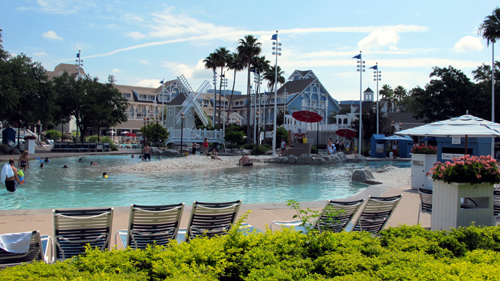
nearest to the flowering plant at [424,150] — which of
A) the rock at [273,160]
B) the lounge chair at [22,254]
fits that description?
the lounge chair at [22,254]

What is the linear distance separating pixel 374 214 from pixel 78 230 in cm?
454

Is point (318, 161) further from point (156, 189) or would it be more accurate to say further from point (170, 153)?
point (156, 189)

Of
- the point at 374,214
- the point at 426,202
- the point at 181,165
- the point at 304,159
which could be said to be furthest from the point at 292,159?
the point at 374,214

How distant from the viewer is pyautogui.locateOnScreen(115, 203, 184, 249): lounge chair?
510 centimetres

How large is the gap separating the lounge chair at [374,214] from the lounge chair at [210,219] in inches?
81.9

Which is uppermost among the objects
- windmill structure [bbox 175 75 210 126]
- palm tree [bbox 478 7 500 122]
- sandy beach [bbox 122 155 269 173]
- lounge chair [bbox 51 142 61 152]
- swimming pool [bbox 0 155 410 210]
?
palm tree [bbox 478 7 500 122]

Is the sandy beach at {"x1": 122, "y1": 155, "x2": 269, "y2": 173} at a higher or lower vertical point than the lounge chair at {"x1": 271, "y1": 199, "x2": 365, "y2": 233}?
lower

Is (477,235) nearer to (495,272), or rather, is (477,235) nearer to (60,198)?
(495,272)

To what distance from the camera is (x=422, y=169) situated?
12.7 metres

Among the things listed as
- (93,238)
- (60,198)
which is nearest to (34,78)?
(60,198)

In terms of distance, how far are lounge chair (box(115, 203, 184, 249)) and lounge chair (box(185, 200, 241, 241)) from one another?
233 millimetres

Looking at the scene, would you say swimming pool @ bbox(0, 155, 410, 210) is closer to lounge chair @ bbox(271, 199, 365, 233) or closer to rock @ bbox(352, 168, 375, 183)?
rock @ bbox(352, 168, 375, 183)

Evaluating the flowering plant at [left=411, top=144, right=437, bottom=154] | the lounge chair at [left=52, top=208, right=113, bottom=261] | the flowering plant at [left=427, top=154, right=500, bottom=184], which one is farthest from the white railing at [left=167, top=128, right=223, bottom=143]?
the lounge chair at [left=52, top=208, right=113, bottom=261]

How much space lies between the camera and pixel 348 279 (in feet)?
11.4
